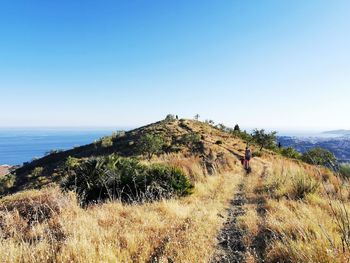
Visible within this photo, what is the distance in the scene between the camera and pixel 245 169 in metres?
20.0

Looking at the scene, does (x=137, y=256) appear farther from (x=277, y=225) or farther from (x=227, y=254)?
(x=277, y=225)

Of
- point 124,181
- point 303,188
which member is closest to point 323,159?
point 303,188

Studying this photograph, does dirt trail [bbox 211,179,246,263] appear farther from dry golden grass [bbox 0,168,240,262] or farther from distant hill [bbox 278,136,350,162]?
distant hill [bbox 278,136,350,162]

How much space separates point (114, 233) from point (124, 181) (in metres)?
4.59

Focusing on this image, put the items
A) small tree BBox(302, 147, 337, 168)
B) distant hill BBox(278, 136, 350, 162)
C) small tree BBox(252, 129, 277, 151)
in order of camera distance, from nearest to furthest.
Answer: small tree BBox(302, 147, 337, 168), distant hill BBox(278, 136, 350, 162), small tree BBox(252, 129, 277, 151)

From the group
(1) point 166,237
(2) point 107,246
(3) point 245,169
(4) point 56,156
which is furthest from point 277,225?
(4) point 56,156

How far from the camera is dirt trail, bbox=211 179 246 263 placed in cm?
495

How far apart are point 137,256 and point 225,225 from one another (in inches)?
115

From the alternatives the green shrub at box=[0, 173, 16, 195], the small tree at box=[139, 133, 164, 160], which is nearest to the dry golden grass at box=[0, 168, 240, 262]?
the small tree at box=[139, 133, 164, 160]

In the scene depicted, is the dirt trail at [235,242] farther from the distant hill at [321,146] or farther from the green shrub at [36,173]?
the green shrub at [36,173]

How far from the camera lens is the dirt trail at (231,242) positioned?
495cm

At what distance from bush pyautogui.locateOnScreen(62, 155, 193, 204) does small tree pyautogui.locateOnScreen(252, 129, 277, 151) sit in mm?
46137

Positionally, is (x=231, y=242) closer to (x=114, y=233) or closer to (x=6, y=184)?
(x=114, y=233)

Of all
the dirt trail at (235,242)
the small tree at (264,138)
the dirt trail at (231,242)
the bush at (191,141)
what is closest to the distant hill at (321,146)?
the dirt trail at (235,242)
